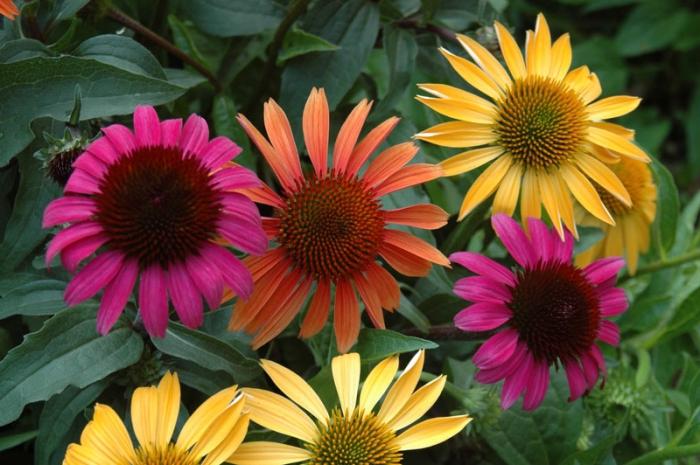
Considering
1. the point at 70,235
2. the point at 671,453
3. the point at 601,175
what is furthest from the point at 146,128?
the point at 671,453

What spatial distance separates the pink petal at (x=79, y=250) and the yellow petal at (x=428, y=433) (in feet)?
1.21

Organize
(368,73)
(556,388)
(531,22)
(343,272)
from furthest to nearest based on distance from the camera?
1. (531,22)
2. (368,73)
3. (556,388)
4. (343,272)

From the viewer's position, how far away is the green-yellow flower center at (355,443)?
2.93ft

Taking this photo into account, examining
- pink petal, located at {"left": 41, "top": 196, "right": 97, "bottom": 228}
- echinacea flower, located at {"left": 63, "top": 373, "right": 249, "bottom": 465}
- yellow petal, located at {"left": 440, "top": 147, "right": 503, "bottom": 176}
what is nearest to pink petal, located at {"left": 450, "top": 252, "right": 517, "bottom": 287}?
yellow petal, located at {"left": 440, "top": 147, "right": 503, "bottom": 176}

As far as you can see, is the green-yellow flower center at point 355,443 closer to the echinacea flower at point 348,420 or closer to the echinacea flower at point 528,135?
the echinacea flower at point 348,420

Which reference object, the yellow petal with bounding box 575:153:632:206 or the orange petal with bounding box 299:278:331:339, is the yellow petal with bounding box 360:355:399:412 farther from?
the yellow petal with bounding box 575:153:632:206

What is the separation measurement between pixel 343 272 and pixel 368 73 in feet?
2.35

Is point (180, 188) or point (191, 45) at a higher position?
point (191, 45)

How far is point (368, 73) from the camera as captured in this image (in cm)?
161

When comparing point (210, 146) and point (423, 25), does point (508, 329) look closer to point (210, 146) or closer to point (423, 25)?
Answer: point (210, 146)

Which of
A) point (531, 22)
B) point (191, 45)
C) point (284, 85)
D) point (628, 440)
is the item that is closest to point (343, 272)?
point (284, 85)

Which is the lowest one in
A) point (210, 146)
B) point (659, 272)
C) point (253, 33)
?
point (210, 146)

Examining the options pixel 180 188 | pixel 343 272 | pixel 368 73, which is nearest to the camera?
pixel 180 188

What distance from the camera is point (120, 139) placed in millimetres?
853
